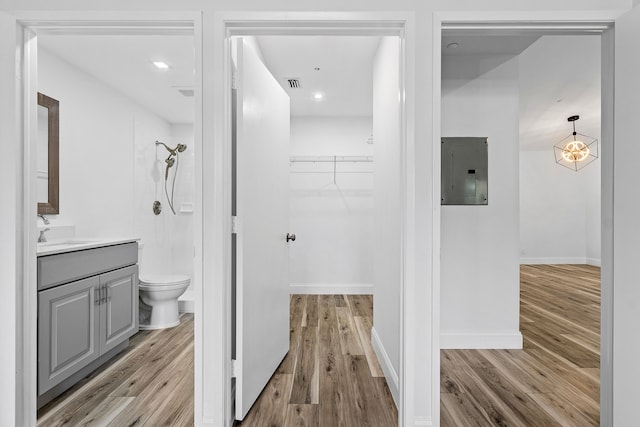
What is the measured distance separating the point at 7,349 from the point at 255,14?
1881mm

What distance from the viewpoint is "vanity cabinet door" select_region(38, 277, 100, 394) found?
1.79 metres

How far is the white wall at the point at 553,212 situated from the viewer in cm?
679

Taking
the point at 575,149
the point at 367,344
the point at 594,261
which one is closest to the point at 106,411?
the point at 367,344

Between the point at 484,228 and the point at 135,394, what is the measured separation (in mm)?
2720

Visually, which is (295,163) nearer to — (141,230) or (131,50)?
(141,230)

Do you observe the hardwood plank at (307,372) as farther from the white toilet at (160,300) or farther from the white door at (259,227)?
the white toilet at (160,300)

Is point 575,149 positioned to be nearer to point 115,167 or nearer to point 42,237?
point 115,167

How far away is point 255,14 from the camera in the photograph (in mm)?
1507

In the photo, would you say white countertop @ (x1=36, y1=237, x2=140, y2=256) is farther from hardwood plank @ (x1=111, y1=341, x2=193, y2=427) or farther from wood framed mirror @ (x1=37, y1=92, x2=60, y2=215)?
hardwood plank @ (x1=111, y1=341, x2=193, y2=427)

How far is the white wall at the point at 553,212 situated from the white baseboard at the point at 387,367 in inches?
220

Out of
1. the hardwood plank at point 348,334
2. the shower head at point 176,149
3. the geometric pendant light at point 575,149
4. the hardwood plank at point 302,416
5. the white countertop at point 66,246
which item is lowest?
the hardwood plank at point 302,416

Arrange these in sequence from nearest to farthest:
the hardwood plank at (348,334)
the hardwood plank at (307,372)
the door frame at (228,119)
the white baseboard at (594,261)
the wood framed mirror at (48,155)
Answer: the door frame at (228,119), the hardwood plank at (307,372), the wood framed mirror at (48,155), the hardwood plank at (348,334), the white baseboard at (594,261)

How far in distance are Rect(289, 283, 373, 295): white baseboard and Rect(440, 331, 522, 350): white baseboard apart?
5.55 ft

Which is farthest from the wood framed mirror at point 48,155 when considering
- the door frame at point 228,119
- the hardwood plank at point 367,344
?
the hardwood plank at point 367,344
